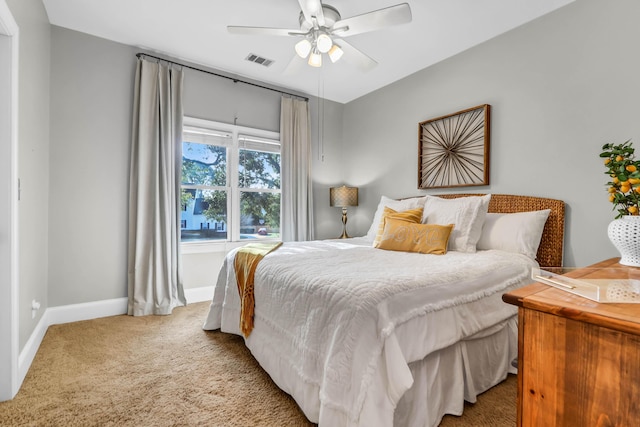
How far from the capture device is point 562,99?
2.30 m

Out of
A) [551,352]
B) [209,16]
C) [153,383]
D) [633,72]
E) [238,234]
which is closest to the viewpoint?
[551,352]

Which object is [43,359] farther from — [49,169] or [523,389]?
[523,389]

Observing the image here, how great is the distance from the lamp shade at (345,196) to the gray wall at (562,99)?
1.32 m

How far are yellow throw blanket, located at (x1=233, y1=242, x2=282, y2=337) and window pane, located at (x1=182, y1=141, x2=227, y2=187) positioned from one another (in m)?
1.45

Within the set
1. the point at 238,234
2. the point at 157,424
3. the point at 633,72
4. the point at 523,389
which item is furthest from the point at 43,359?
the point at 633,72

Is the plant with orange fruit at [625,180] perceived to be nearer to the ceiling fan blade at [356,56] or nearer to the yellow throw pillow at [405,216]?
the yellow throw pillow at [405,216]

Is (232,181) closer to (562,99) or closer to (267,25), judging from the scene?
(267,25)

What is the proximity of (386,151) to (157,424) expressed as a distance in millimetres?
3368

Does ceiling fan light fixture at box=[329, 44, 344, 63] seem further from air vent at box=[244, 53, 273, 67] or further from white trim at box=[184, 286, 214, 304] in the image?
white trim at box=[184, 286, 214, 304]

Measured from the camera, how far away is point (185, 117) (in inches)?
128

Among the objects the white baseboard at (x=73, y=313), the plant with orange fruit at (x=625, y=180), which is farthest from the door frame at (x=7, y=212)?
the plant with orange fruit at (x=625, y=180)

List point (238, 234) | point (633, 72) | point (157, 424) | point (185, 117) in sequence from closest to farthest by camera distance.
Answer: point (157, 424), point (633, 72), point (185, 117), point (238, 234)

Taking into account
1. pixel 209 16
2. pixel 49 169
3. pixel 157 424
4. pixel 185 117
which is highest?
pixel 209 16

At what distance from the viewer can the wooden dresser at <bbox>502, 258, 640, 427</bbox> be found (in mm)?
611
